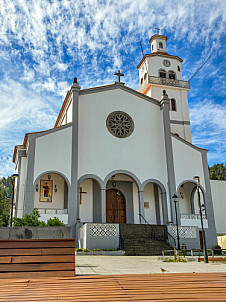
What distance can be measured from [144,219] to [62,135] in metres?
8.17

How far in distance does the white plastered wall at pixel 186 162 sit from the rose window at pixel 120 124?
147 inches

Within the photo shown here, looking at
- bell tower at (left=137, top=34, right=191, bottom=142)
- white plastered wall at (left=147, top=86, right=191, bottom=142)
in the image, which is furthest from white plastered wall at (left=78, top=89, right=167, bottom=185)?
bell tower at (left=137, top=34, right=191, bottom=142)

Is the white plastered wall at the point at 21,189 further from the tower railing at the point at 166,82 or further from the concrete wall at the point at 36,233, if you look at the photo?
the tower railing at the point at 166,82

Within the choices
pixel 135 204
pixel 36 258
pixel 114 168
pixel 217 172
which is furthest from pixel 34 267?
pixel 217 172

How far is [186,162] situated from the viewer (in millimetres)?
24516

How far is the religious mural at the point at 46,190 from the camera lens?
21.8 metres

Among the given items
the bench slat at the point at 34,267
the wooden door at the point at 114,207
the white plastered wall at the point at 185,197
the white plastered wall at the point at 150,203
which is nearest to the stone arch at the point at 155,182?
the white plastered wall at the point at 150,203

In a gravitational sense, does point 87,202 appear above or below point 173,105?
below

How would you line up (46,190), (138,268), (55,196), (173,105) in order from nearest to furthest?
(138,268)
(46,190)
(55,196)
(173,105)

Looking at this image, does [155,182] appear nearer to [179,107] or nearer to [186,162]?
[186,162]

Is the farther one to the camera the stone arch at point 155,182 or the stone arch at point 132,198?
the stone arch at point 155,182

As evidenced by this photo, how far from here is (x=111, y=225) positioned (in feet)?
61.3

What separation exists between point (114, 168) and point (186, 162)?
5.88 m

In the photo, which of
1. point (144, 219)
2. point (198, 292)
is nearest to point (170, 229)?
point (144, 219)
